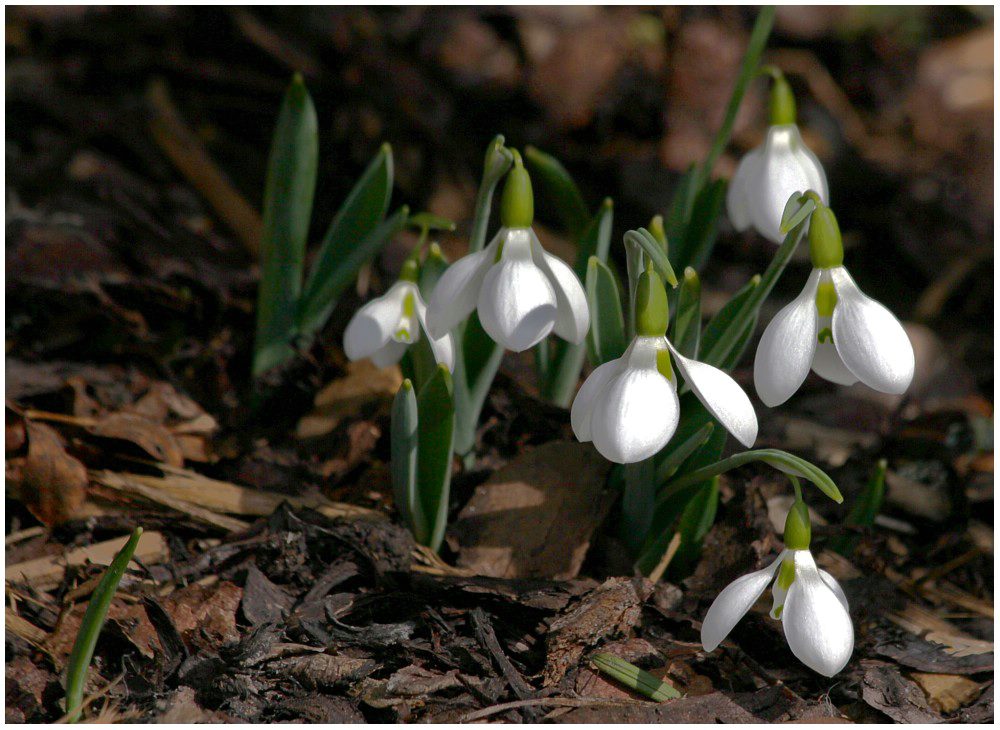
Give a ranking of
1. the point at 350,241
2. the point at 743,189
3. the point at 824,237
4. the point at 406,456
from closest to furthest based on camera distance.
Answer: the point at 824,237 → the point at 406,456 → the point at 743,189 → the point at 350,241

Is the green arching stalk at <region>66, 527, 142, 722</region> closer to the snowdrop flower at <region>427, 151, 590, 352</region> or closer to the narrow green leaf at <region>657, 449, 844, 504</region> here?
the snowdrop flower at <region>427, 151, 590, 352</region>

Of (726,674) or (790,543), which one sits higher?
(790,543)

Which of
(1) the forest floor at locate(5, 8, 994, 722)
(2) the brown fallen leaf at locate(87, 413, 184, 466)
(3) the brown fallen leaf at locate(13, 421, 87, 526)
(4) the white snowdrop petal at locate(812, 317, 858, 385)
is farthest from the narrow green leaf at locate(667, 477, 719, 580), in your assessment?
(3) the brown fallen leaf at locate(13, 421, 87, 526)

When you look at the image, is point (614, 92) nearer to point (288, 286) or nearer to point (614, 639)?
point (288, 286)

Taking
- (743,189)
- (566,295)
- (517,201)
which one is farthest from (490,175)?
(743,189)

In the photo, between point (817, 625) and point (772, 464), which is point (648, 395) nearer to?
point (772, 464)

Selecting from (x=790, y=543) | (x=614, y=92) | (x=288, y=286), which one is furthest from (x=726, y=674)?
(x=614, y=92)

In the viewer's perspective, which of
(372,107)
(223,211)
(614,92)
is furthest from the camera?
(614,92)
